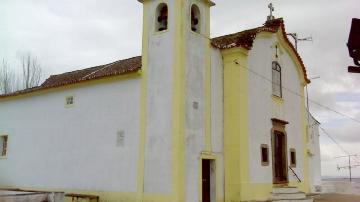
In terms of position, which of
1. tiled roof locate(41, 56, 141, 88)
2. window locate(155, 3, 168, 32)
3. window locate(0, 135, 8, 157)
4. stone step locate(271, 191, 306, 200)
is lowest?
stone step locate(271, 191, 306, 200)

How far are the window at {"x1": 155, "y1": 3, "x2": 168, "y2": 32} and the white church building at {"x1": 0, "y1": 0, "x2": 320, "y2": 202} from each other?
0.04 metres

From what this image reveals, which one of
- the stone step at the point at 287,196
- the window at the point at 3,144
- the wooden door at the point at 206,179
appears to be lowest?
the stone step at the point at 287,196

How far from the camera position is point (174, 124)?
44.5 feet

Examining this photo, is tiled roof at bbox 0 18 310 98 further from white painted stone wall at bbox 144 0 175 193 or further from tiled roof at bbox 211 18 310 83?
white painted stone wall at bbox 144 0 175 193

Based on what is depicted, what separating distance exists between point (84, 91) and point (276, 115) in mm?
8402

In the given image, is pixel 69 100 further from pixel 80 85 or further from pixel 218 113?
pixel 218 113

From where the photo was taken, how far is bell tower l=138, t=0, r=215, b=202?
13.5m

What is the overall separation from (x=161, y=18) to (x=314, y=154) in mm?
17624

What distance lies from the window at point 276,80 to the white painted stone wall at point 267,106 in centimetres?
34

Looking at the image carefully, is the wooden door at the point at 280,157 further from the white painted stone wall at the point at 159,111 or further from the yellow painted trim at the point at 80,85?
the yellow painted trim at the point at 80,85

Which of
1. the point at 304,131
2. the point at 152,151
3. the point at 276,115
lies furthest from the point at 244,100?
the point at 304,131

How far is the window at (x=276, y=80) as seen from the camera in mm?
18703

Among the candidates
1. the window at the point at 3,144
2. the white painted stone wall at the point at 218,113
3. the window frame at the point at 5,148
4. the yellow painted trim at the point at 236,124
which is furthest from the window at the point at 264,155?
the window at the point at 3,144

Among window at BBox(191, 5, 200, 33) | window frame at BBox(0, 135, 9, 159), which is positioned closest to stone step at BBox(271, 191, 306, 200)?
window at BBox(191, 5, 200, 33)
